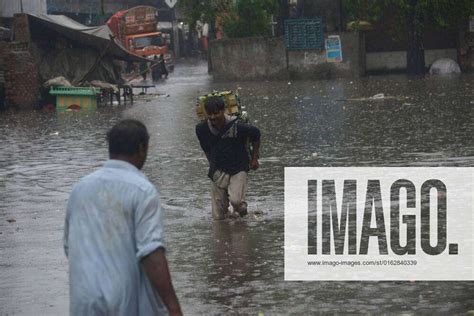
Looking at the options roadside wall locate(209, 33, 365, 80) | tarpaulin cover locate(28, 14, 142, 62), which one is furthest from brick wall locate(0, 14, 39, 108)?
roadside wall locate(209, 33, 365, 80)

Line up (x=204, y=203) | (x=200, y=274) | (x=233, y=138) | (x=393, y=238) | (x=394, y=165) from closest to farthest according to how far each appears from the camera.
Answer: (x=200, y=274)
(x=393, y=238)
(x=233, y=138)
(x=204, y=203)
(x=394, y=165)

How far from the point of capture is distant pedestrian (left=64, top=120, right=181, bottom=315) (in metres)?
4.91

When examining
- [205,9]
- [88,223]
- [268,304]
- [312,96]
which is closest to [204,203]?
[268,304]

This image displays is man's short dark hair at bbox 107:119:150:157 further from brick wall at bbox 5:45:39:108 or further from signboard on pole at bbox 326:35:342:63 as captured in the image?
signboard on pole at bbox 326:35:342:63

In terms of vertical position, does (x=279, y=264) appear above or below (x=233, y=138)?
below

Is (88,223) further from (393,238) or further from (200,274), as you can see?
(393,238)

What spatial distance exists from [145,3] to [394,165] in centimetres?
6546

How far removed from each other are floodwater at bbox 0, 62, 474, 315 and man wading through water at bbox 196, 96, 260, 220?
28 centimetres

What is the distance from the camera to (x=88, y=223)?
5.02m

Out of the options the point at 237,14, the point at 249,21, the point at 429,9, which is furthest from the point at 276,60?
the point at 429,9

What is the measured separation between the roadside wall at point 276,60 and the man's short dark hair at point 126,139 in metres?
38.5

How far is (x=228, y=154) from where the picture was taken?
1138cm

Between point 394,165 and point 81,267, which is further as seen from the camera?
point 394,165

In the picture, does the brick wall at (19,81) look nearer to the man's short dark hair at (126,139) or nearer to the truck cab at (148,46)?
A: the truck cab at (148,46)
